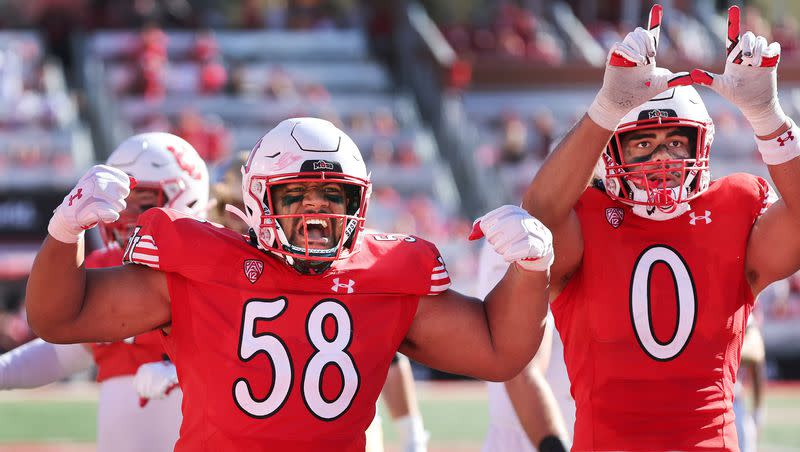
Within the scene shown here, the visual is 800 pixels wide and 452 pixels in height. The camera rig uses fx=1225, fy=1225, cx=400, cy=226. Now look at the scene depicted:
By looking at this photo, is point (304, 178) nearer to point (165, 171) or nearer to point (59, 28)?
point (165, 171)

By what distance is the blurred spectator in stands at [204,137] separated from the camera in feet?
42.0

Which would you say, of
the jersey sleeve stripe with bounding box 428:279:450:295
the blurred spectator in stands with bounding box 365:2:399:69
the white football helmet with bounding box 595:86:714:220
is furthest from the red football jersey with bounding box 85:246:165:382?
the blurred spectator in stands with bounding box 365:2:399:69

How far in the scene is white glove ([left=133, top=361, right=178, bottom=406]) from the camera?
362 cm

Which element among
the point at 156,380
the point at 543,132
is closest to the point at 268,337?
the point at 156,380

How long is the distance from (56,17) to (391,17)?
4490mm

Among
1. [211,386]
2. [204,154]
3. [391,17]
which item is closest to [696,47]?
[391,17]

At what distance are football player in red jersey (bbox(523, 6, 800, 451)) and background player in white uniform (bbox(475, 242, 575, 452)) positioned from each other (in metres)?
0.25

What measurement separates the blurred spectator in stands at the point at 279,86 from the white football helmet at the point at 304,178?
11.6 meters

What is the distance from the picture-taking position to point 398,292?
3.09 meters

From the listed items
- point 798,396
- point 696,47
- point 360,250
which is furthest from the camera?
point 696,47

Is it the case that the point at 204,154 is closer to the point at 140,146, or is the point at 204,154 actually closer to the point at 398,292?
the point at 140,146

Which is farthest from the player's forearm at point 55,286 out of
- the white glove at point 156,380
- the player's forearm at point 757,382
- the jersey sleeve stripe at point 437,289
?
the player's forearm at point 757,382

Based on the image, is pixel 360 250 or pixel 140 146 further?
pixel 140 146

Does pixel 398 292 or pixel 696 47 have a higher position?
pixel 696 47
